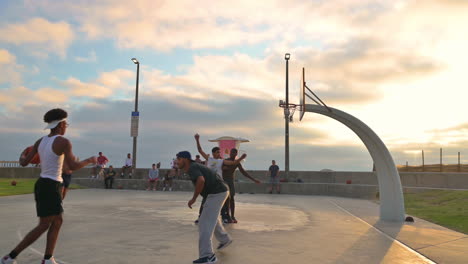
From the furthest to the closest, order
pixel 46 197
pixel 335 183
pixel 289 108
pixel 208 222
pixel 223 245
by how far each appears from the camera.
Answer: pixel 335 183 → pixel 289 108 → pixel 223 245 → pixel 208 222 → pixel 46 197

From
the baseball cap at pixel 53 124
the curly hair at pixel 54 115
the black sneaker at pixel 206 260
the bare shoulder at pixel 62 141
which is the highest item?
the curly hair at pixel 54 115

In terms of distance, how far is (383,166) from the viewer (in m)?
12.1

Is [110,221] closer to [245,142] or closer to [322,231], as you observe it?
[322,231]

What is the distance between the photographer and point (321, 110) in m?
12.5

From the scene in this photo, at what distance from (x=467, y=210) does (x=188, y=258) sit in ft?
39.4

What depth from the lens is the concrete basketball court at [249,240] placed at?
6309 mm

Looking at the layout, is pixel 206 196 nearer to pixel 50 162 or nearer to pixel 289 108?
pixel 50 162

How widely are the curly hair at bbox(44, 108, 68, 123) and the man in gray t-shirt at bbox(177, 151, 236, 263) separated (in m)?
1.71

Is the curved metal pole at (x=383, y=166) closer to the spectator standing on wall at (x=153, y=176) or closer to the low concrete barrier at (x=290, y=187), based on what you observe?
the low concrete barrier at (x=290, y=187)

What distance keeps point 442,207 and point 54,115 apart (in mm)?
15323

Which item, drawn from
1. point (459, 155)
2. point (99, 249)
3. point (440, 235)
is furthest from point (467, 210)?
point (459, 155)

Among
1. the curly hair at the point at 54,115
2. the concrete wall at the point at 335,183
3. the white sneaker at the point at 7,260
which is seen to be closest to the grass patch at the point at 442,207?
the concrete wall at the point at 335,183

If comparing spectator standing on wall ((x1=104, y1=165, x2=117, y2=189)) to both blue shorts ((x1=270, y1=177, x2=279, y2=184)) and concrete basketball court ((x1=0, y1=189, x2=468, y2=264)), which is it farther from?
concrete basketball court ((x1=0, y1=189, x2=468, y2=264))

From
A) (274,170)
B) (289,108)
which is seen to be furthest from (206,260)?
(274,170)
